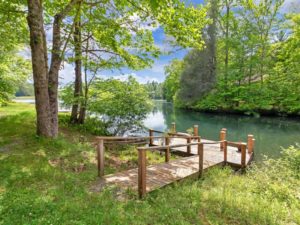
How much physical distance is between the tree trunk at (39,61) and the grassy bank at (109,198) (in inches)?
32.6

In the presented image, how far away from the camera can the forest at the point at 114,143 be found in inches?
127

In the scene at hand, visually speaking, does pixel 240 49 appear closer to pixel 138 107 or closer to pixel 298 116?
pixel 298 116

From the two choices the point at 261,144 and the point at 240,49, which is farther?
the point at 240,49

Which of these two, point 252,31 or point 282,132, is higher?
point 252,31

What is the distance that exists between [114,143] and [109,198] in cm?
475

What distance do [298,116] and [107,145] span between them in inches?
757

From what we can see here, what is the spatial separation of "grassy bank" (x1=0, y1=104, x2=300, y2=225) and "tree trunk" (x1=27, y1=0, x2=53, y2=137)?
83 centimetres

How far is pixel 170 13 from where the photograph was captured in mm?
5988

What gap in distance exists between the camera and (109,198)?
3.52m

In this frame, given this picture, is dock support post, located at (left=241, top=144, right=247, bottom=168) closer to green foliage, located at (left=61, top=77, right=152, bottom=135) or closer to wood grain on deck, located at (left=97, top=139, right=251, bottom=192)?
wood grain on deck, located at (left=97, top=139, right=251, bottom=192)

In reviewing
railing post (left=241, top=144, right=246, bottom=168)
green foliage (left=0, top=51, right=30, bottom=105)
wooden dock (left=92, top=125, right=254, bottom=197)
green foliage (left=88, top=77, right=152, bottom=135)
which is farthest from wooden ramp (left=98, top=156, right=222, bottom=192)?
green foliage (left=0, top=51, right=30, bottom=105)

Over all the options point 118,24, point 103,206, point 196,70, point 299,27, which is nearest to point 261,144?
point 118,24

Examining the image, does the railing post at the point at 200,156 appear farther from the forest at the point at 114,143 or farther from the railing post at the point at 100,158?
the railing post at the point at 100,158

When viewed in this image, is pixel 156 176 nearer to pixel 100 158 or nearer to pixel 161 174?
pixel 161 174
